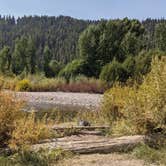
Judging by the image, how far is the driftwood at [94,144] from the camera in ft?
28.8

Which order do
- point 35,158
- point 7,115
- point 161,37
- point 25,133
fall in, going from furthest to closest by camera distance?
point 161,37 < point 7,115 < point 25,133 < point 35,158

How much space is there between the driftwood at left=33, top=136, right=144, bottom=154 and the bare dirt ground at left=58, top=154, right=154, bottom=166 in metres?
0.21

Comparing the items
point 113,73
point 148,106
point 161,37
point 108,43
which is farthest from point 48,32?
point 148,106

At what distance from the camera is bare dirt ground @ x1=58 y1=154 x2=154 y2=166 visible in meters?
8.11

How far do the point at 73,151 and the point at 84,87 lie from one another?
38.6 metres

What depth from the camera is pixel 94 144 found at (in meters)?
8.97

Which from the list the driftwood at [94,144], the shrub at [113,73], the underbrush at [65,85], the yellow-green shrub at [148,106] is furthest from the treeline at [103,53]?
the driftwood at [94,144]

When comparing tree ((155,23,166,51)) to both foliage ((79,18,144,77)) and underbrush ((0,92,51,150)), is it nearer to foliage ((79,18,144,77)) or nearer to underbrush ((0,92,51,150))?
foliage ((79,18,144,77))

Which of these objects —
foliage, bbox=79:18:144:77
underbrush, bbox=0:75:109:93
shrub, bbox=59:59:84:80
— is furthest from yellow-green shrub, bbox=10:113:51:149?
shrub, bbox=59:59:84:80

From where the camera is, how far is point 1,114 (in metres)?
8.62

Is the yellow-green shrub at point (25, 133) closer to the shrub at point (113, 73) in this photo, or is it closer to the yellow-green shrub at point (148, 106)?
the yellow-green shrub at point (148, 106)

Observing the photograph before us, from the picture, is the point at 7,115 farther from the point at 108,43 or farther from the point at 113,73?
the point at 108,43

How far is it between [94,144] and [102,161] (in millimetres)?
732

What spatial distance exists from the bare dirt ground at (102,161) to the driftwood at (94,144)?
0.70 feet
